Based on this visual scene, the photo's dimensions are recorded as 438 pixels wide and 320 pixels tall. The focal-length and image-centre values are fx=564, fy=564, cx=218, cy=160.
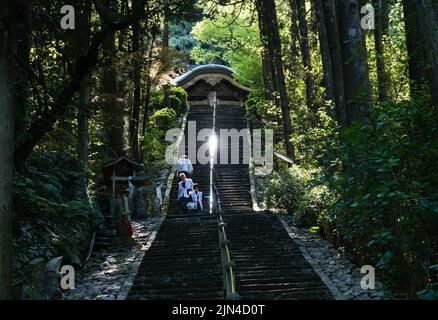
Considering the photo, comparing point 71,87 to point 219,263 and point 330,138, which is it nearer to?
point 330,138

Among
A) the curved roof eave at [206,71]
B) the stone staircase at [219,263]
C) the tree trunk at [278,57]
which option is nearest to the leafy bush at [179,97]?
the curved roof eave at [206,71]

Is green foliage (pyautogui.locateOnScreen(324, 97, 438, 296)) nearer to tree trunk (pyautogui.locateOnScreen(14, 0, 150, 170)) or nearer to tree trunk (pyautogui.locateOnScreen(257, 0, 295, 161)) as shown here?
tree trunk (pyautogui.locateOnScreen(14, 0, 150, 170))

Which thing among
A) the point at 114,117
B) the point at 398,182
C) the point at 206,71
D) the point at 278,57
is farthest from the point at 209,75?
the point at 398,182

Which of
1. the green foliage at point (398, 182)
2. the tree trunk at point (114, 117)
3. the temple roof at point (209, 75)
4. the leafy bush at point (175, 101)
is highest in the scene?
the temple roof at point (209, 75)

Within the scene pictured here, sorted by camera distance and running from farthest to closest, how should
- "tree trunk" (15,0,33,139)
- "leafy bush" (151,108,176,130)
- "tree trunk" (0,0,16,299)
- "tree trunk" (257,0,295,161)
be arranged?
1. "leafy bush" (151,108,176,130)
2. "tree trunk" (257,0,295,161)
3. "tree trunk" (15,0,33,139)
4. "tree trunk" (0,0,16,299)

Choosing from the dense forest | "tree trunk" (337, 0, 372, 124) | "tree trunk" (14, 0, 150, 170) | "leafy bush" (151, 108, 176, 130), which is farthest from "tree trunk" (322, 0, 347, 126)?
"leafy bush" (151, 108, 176, 130)

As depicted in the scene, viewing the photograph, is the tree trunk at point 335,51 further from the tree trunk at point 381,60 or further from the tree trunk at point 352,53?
the tree trunk at point 381,60

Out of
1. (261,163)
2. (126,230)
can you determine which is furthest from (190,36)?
(126,230)

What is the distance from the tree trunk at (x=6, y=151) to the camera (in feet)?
20.3

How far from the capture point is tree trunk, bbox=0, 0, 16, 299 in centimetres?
620

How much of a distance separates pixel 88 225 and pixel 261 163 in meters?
13.4

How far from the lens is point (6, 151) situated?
6215mm

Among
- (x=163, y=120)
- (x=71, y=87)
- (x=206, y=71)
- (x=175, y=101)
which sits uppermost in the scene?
(x=206, y=71)

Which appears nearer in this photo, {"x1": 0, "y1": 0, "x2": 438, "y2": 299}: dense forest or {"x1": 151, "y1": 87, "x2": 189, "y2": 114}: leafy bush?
{"x1": 0, "y1": 0, "x2": 438, "y2": 299}: dense forest
